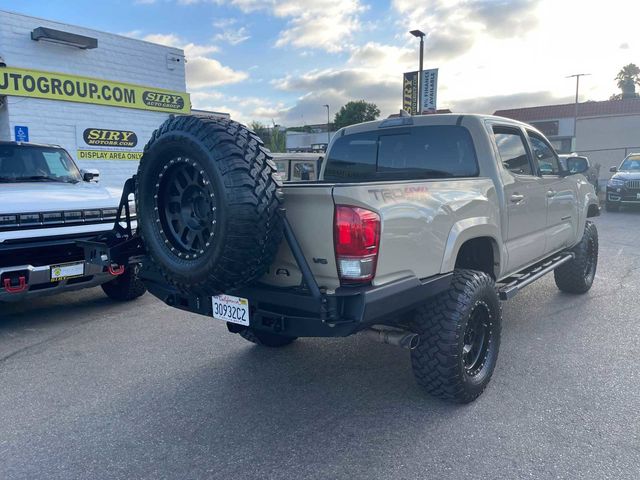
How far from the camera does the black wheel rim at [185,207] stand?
2.85 metres

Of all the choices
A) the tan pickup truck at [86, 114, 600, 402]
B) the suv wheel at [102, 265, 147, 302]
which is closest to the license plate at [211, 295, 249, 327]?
the tan pickup truck at [86, 114, 600, 402]

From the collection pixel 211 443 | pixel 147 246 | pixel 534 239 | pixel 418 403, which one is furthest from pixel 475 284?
pixel 147 246

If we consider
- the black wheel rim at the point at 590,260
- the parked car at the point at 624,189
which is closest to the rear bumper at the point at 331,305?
the black wheel rim at the point at 590,260

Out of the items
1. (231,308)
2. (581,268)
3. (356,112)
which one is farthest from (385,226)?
(356,112)

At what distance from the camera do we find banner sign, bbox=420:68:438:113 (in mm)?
18016

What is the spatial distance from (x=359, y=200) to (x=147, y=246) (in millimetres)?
1462

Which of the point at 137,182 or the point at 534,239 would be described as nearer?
the point at 137,182

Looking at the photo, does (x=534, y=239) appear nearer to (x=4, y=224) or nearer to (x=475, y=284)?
(x=475, y=284)

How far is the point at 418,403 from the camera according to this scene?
11.2ft

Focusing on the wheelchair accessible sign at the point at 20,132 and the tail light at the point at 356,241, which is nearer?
the tail light at the point at 356,241

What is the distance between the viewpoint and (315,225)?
2.74 metres

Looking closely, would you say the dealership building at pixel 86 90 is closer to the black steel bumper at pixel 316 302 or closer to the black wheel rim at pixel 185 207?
the black wheel rim at pixel 185 207

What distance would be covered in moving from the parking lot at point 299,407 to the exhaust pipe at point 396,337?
489 mm

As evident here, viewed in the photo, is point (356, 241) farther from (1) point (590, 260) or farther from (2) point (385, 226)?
(1) point (590, 260)
